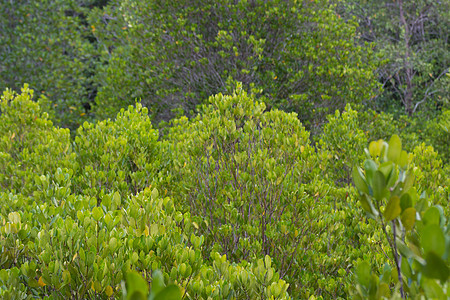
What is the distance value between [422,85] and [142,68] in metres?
10.7

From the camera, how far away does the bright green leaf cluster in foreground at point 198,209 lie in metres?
2.41

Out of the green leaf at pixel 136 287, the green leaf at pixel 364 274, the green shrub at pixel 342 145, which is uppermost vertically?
the green leaf at pixel 136 287

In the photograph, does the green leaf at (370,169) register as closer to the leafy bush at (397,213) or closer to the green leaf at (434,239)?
the leafy bush at (397,213)

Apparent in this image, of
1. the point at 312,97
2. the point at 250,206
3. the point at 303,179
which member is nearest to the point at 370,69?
the point at 312,97

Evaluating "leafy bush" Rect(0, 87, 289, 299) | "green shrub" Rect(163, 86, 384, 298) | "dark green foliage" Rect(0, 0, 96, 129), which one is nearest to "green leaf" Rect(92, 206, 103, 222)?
"leafy bush" Rect(0, 87, 289, 299)

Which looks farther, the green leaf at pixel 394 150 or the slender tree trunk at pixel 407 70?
the slender tree trunk at pixel 407 70

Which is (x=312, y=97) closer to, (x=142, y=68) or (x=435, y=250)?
(x=142, y=68)

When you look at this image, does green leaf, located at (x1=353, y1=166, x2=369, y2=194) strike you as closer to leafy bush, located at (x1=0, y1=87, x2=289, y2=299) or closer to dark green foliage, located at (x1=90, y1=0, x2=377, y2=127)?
leafy bush, located at (x1=0, y1=87, x2=289, y2=299)

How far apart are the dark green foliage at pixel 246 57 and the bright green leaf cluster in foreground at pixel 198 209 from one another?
3.77 m

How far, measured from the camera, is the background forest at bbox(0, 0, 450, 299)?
1.60 meters

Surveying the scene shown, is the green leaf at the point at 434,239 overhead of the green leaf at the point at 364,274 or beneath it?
overhead

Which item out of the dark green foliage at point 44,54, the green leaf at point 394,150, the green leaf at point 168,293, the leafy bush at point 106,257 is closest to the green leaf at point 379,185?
the green leaf at point 394,150

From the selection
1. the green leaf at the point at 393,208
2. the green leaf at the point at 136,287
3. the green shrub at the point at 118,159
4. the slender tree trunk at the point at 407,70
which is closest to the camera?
the green leaf at the point at 136,287

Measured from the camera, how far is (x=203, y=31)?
407 inches
